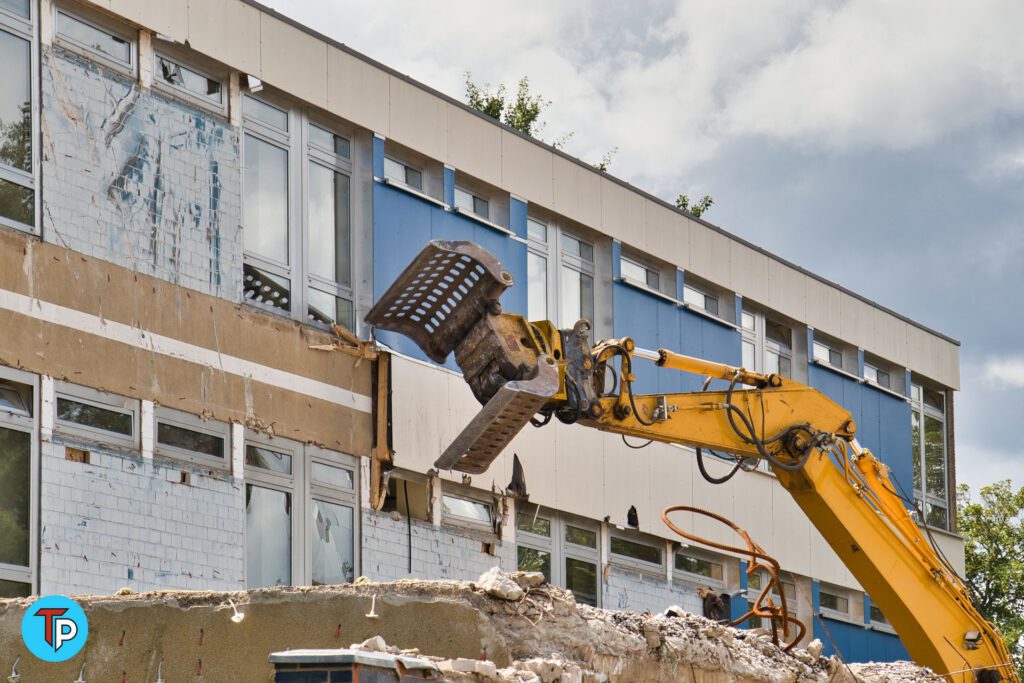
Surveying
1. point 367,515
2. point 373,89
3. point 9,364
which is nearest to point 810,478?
point 367,515

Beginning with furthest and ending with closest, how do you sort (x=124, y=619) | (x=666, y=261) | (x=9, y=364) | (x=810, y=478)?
(x=666, y=261)
(x=810, y=478)
(x=9, y=364)
(x=124, y=619)

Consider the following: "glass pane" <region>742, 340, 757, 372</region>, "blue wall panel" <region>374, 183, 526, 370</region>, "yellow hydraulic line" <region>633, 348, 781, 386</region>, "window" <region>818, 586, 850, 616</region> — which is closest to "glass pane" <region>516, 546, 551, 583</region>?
"blue wall panel" <region>374, 183, 526, 370</region>

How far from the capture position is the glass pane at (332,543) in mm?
18672

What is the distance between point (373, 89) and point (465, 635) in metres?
8.80

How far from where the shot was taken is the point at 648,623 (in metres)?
14.4

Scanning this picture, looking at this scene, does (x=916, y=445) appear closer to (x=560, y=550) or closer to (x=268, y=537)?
(x=560, y=550)

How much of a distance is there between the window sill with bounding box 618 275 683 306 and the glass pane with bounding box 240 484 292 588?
280 inches

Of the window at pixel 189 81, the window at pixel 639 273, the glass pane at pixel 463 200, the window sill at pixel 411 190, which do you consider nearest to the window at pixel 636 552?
the window at pixel 639 273

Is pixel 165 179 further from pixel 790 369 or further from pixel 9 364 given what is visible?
pixel 790 369

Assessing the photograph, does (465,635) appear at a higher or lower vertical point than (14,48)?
lower

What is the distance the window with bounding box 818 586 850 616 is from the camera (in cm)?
2733

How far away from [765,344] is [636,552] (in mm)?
5047

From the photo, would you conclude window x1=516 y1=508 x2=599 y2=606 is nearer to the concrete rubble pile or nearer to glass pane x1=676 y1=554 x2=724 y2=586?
glass pane x1=676 y1=554 x2=724 y2=586

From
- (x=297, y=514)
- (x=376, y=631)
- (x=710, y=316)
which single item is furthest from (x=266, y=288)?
(x=710, y=316)
